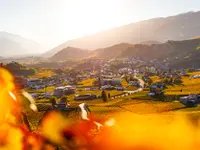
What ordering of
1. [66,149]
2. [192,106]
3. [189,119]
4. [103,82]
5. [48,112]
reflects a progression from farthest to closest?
[103,82]
[192,106]
[48,112]
[189,119]
[66,149]

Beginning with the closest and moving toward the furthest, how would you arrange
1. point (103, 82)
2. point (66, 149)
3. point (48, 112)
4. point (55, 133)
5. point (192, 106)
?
point (66, 149) < point (55, 133) < point (48, 112) < point (192, 106) < point (103, 82)

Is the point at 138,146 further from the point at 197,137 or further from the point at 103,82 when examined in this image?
the point at 103,82

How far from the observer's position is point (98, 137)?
57562mm

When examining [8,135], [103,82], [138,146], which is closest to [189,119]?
[138,146]

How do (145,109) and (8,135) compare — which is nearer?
(8,135)

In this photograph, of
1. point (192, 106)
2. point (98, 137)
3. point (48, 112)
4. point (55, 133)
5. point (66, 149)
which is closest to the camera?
point (66, 149)

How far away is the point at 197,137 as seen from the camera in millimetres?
54688

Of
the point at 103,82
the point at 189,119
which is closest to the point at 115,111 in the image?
the point at 189,119

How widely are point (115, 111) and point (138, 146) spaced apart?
32.8 m

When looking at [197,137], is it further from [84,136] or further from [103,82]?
[103,82]

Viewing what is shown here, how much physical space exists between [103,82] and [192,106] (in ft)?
290

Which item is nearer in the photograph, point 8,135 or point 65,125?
point 8,135

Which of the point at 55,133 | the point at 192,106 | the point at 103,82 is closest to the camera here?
the point at 55,133

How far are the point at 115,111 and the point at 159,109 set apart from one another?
52.1ft
